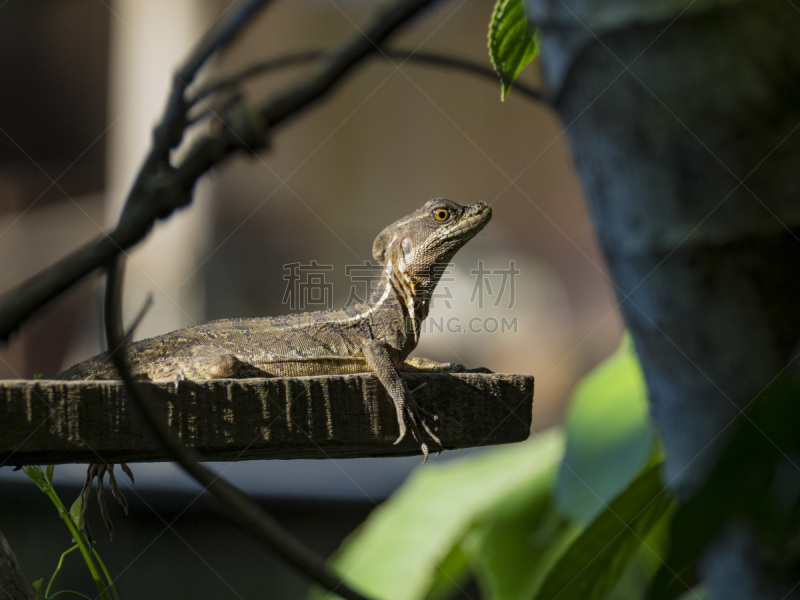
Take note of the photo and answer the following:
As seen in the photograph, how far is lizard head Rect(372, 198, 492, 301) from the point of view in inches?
78.5

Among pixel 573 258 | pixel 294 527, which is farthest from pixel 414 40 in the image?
pixel 294 527

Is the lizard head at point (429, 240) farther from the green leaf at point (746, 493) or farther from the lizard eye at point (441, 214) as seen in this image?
the green leaf at point (746, 493)

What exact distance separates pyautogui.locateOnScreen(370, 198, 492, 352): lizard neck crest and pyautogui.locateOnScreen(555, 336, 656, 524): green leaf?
47 centimetres

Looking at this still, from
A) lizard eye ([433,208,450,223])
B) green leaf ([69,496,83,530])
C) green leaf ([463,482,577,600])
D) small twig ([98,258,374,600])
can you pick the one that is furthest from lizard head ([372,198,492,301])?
small twig ([98,258,374,600])

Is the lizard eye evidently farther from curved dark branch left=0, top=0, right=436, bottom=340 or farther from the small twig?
curved dark branch left=0, top=0, right=436, bottom=340

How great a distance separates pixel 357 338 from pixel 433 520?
982 millimetres

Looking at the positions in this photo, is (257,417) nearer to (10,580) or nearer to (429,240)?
(10,580)

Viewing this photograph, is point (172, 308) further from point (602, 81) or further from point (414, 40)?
point (602, 81)

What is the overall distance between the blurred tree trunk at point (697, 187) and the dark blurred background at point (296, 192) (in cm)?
244

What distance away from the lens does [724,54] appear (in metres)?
1.13

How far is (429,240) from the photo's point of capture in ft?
6.60

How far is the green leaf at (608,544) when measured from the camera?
1.22 m

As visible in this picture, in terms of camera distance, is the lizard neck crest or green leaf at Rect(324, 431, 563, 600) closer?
the lizard neck crest

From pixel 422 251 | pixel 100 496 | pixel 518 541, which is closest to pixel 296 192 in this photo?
pixel 422 251
